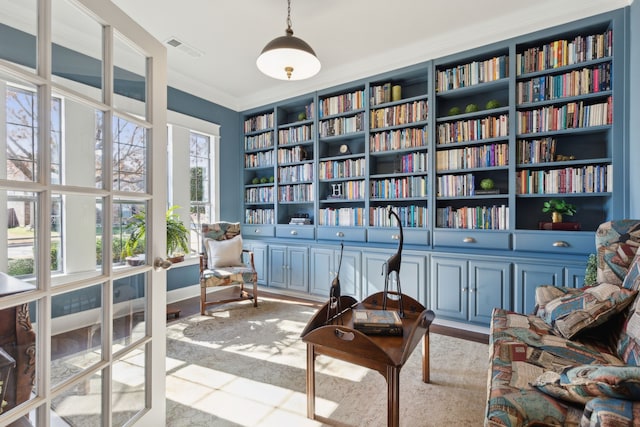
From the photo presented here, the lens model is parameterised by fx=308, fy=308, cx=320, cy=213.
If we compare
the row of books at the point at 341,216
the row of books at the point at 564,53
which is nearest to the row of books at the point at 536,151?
the row of books at the point at 564,53

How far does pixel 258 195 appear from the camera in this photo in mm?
4707

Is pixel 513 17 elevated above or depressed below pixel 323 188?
above

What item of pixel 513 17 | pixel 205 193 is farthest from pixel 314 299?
pixel 513 17

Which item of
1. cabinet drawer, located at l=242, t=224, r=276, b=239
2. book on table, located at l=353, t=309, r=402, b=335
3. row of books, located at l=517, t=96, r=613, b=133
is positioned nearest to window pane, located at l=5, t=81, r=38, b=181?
book on table, located at l=353, t=309, r=402, b=335

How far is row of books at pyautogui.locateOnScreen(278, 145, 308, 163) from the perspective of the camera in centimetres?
427

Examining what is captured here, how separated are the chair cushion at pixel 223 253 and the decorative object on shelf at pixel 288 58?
221 centimetres

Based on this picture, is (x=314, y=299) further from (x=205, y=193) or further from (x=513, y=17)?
(x=513, y=17)

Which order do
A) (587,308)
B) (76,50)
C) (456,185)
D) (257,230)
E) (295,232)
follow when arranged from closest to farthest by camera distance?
(76,50) < (587,308) < (456,185) < (295,232) < (257,230)

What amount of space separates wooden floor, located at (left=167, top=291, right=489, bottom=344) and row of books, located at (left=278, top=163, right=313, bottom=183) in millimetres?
1588

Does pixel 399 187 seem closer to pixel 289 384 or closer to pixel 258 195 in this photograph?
pixel 258 195

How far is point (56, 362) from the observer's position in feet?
3.05

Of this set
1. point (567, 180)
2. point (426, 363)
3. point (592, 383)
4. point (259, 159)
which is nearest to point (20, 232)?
point (592, 383)

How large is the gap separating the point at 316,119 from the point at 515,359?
3351 mm

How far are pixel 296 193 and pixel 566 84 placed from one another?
307 centimetres
